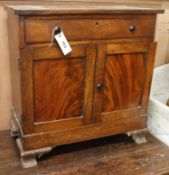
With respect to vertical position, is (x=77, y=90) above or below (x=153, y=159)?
above

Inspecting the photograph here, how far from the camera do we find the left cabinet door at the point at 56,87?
105 cm

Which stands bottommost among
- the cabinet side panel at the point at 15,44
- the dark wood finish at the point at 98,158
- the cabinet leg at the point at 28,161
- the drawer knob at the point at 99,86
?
the dark wood finish at the point at 98,158

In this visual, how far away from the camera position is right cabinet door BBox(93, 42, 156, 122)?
117cm

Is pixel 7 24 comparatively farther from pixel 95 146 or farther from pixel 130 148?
pixel 130 148

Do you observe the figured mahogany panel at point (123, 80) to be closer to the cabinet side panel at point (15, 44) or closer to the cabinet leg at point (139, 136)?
the cabinet leg at point (139, 136)

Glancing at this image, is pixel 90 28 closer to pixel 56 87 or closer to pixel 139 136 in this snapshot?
pixel 56 87

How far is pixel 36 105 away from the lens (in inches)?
43.7

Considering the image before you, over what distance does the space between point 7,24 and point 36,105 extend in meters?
0.49

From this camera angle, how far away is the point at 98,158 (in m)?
1.27

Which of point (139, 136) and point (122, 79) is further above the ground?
point (122, 79)

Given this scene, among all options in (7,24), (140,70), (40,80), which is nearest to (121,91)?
(140,70)

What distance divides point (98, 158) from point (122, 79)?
15.9 inches

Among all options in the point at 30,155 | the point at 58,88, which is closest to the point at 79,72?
the point at 58,88

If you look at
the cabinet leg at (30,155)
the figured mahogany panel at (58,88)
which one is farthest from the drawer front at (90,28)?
the cabinet leg at (30,155)
